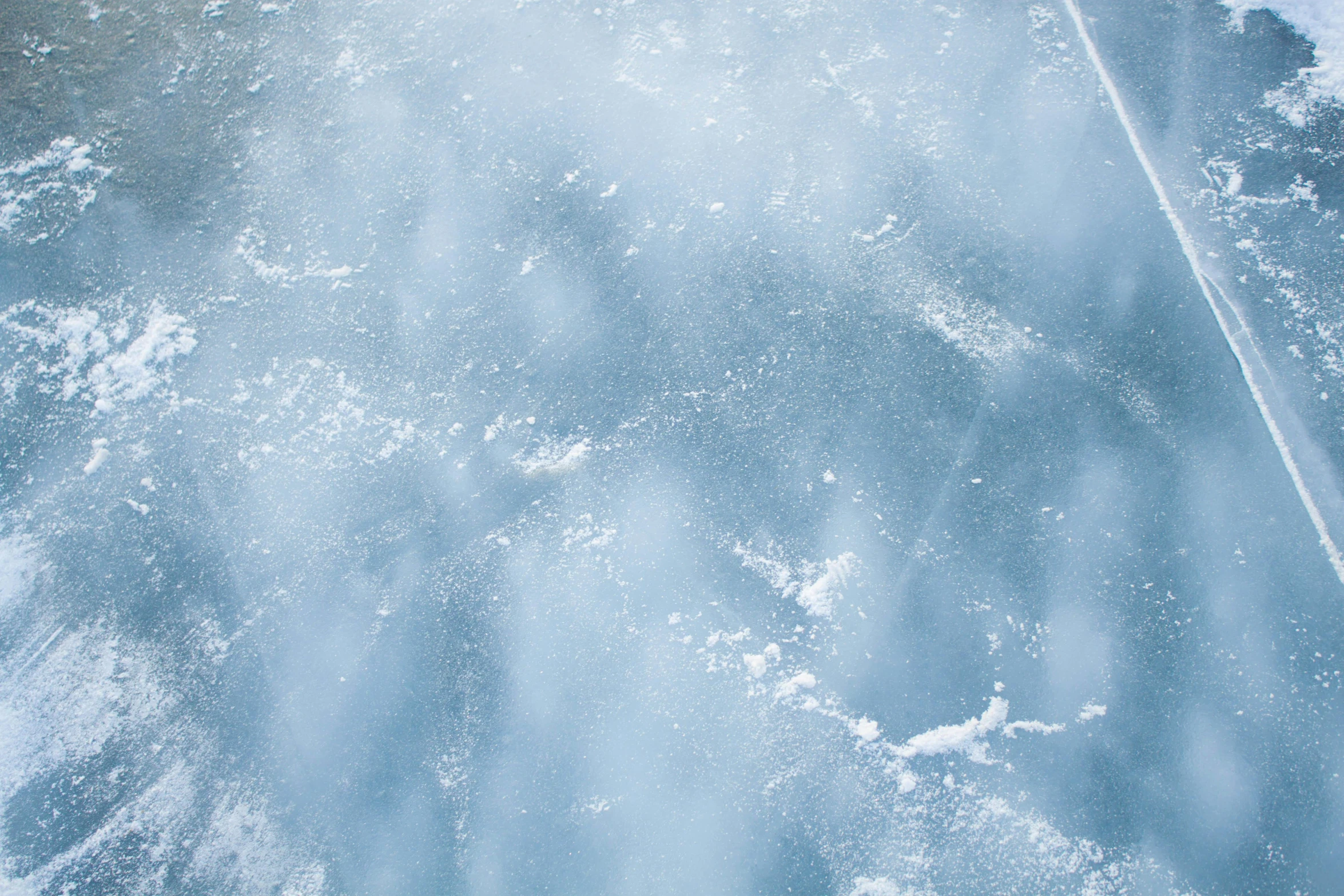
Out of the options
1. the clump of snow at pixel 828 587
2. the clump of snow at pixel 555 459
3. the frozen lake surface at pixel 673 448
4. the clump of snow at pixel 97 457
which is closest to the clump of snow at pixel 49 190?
the frozen lake surface at pixel 673 448

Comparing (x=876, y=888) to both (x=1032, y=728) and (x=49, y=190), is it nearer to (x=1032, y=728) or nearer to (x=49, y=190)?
(x=1032, y=728)

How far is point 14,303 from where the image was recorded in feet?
10.3

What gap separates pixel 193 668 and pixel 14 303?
2012 millimetres

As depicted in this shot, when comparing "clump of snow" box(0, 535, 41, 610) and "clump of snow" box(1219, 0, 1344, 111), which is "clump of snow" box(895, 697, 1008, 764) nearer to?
"clump of snow" box(1219, 0, 1344, 111)

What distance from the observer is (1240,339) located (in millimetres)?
2846

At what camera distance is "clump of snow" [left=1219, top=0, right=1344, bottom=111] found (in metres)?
3.23

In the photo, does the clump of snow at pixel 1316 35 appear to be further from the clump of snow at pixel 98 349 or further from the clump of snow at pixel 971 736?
the clump of snow at pixel 98 349

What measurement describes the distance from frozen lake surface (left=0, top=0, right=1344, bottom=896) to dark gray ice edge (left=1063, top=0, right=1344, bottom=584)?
0.02 m

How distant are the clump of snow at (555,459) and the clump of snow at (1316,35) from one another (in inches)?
143

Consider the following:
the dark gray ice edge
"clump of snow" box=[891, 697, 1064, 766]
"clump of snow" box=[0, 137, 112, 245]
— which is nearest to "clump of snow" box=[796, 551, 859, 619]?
"clump of snow" box=[891, 697, 1064, 766]

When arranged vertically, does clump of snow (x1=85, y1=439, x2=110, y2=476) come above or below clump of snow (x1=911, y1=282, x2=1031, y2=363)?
above

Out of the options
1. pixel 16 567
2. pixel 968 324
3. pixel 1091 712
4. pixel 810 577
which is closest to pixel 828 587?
pixel 810 577

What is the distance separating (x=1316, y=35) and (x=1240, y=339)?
73.0 inches

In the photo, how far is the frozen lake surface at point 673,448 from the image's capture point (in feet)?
7.72
